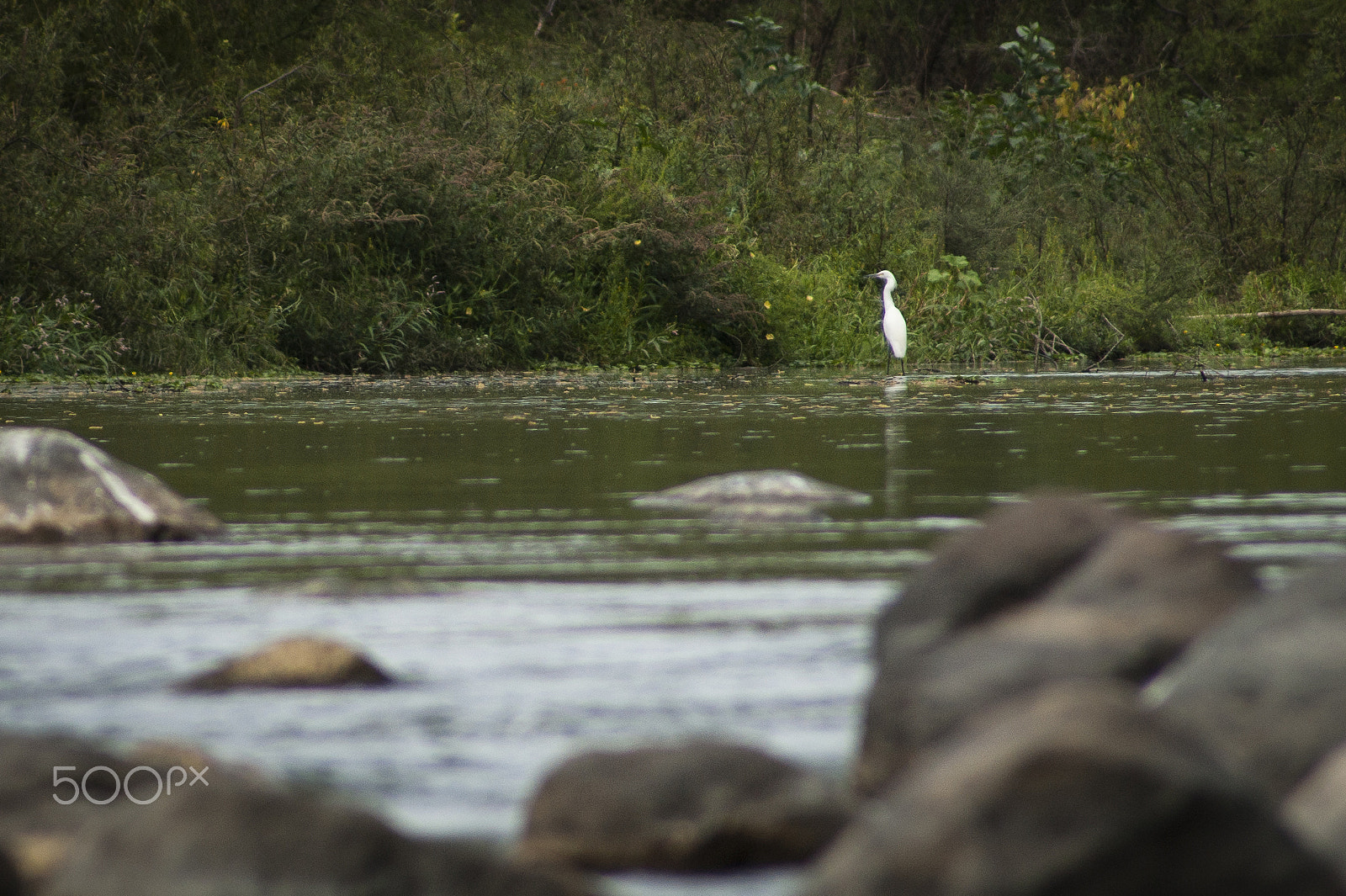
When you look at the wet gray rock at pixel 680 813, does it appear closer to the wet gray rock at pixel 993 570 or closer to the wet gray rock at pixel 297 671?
the wet gray rock at pixel 993 570

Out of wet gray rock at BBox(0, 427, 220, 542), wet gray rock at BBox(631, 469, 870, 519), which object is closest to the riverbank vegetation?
wet gray rock at BBox(0, 427, 220, 542)

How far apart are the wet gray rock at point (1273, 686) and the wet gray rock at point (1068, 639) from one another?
21 cm

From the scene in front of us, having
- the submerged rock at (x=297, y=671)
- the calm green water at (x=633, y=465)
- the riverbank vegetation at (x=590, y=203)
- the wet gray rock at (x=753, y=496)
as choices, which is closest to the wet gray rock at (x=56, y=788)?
the submerged rock at (x=297, y=671)

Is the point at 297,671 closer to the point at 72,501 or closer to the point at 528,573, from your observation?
the point at 528,573

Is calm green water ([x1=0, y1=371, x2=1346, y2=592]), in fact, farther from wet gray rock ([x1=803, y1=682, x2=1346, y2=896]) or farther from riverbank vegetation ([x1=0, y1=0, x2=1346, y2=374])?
riverbank vegetation ([x1=0, y1=0, x2=1346, y2=374])

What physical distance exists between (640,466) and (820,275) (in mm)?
13426

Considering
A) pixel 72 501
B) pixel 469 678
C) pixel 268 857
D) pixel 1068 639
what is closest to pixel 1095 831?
pixel 268 857

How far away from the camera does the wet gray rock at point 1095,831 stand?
191 cm

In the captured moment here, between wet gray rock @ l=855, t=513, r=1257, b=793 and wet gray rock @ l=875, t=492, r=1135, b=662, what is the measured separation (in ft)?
0.08

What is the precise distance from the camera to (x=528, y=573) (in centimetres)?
470

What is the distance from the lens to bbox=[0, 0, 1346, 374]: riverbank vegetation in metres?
17.4

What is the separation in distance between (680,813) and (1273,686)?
0.81 m

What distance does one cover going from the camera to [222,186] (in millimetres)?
→ 18391

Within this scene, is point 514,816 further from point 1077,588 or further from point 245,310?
point 245,310
